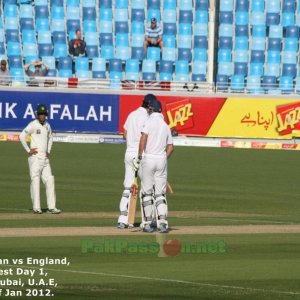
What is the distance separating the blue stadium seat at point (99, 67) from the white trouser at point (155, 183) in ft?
82.6

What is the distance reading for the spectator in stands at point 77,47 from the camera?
135ft

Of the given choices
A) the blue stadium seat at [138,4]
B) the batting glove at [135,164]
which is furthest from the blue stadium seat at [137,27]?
the batting glove at [135,164]

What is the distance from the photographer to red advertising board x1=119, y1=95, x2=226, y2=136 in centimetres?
3700

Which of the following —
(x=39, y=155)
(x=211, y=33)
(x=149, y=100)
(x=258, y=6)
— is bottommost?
(x=39, y=155)

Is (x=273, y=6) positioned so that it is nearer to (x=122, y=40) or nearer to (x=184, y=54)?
(x=184, y=54)

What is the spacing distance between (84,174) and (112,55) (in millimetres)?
15020

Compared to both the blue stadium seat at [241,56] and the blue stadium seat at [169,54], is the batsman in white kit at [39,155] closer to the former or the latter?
the blue stadium seat at [169,54]

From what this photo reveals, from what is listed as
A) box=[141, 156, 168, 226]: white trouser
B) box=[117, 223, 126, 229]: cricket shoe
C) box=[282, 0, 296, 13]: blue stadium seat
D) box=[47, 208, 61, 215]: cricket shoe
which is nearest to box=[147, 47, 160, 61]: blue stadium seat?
box=[282, 0, 296, 13]: blue stadium seat

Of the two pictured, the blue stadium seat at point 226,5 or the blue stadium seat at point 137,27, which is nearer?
the blue stadium seat at point 137,27

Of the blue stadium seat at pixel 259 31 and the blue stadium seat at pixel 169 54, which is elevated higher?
the blue stadium seat at pixel 259 31

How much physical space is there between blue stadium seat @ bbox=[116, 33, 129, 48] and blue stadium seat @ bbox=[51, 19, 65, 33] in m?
2.04

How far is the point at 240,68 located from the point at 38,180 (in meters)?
23.5

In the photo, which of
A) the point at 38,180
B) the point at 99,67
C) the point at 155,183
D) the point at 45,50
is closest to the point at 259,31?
the point at 99,67

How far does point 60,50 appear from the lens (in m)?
42.3
